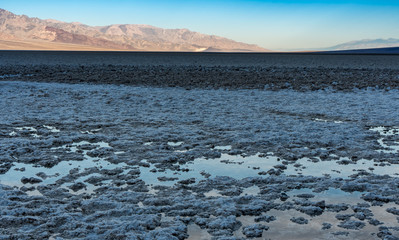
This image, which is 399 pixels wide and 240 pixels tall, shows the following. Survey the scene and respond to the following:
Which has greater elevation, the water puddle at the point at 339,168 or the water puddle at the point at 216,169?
the water puddle at the point at 339,168

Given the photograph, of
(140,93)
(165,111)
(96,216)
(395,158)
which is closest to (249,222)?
(96,216)

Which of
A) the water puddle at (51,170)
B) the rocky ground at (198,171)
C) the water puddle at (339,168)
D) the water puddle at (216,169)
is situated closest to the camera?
the rocky ground at (198,171)

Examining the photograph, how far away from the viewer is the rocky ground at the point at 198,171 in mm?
4539

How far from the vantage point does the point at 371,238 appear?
4.26 meters

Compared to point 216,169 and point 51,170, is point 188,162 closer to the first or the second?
point 216,169

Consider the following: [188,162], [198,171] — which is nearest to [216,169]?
[198,171]

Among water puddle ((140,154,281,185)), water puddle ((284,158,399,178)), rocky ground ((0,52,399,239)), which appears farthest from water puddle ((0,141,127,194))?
water puddle ((284,158,399,178))

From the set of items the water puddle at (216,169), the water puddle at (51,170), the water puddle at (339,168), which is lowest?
the water puddle at (51,170)

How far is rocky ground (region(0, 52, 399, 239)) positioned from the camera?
454cm

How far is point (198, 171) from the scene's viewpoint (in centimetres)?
651

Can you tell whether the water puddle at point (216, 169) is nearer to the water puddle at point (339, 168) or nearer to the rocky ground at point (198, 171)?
the rocky ground at point (198, 171)

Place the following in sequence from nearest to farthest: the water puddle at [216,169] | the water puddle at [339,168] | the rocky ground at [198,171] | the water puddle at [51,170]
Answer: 1. the rocky ground at [198,171]
2. the water puddle at [51,170]
3. the water puddle at [216,169]
4. the water puddle at [339,168]

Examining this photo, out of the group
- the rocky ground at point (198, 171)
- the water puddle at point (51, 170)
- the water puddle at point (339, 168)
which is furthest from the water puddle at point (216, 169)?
the water puddle at point (51, 170)

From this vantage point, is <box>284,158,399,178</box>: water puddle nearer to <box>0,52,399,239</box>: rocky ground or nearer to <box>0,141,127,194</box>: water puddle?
<box>0,52,399,239</box>: rocky ground
